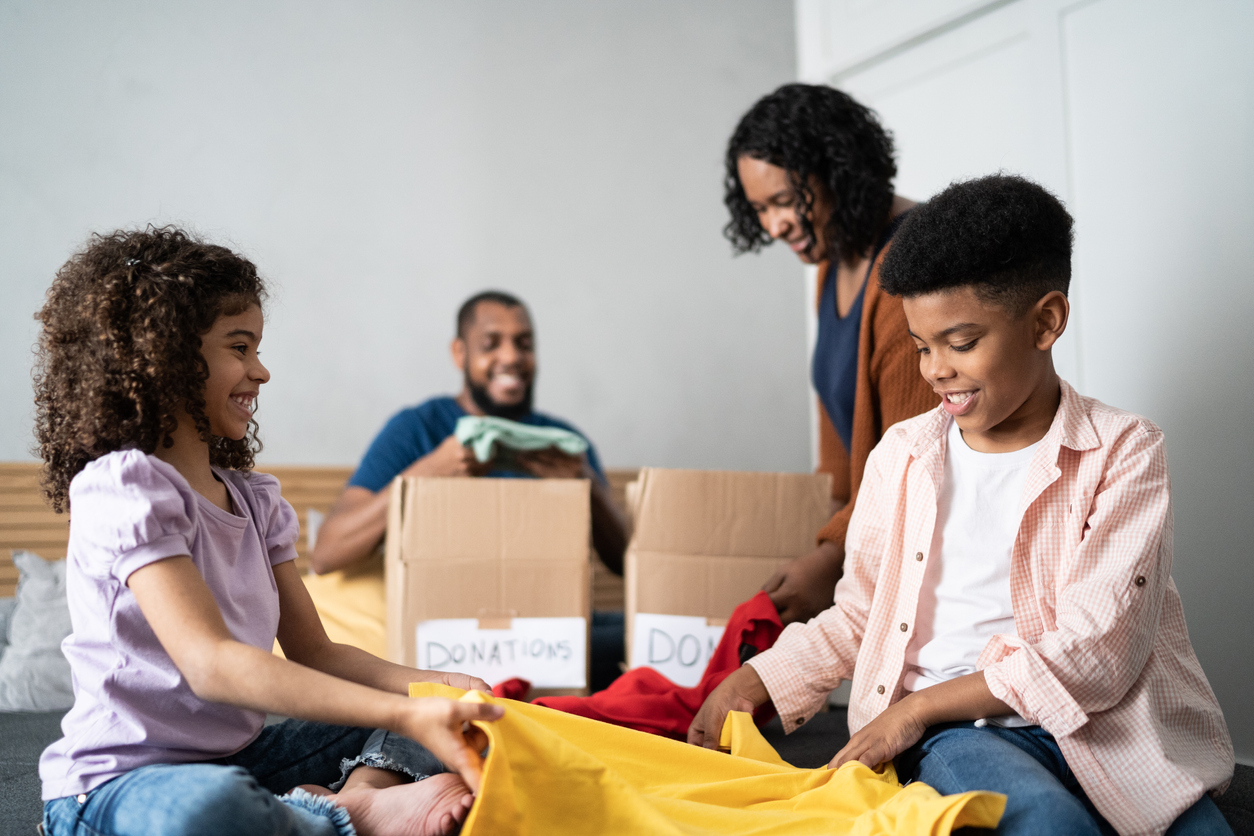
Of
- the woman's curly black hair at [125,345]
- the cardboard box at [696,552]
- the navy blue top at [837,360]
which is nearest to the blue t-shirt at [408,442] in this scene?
the cardboard box at [696,552]

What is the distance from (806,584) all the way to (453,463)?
27.3 inches

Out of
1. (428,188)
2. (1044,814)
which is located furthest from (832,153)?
(428,188)

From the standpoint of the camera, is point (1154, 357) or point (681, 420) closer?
point (1154, 357)

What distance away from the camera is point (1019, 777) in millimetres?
828

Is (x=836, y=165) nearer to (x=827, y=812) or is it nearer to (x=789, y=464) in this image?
(x=827, y=812)

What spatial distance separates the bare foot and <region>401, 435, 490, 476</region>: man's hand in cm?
84

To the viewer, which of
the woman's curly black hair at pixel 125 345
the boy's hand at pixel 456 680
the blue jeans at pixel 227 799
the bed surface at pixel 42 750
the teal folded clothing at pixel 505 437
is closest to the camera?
the blue jeans at pixel 227 799

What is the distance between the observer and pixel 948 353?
3.32ft

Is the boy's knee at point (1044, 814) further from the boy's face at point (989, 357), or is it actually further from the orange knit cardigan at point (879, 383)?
the orange knit cardigan at point (879, 383)

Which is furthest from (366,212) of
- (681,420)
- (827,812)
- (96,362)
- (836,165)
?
(827,812)

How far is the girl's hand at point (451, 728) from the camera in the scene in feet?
2.43

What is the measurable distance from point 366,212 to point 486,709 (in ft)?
6.06

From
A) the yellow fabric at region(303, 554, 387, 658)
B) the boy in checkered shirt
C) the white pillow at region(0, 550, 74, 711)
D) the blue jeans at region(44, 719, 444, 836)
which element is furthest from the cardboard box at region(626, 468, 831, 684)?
the white pillow at region(0, 550, 74, 711)

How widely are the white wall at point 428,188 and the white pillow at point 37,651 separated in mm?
364
